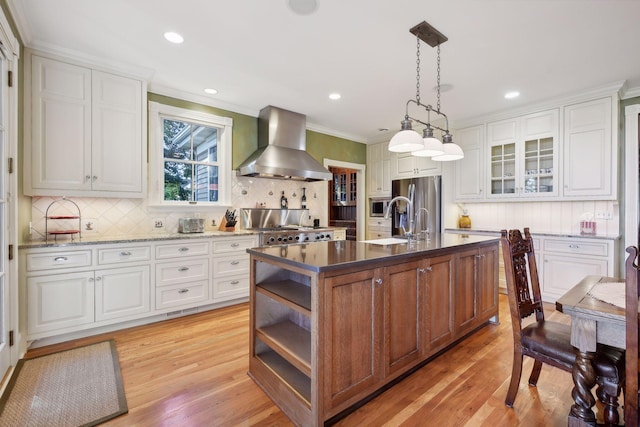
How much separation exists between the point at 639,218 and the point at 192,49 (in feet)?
17.0

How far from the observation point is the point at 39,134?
261 centimetres

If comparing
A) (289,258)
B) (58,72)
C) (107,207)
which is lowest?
(289,258)

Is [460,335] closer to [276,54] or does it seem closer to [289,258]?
[289,258]

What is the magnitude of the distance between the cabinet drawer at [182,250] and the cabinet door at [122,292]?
0.20m

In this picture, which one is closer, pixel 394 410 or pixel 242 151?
pixel 394 410

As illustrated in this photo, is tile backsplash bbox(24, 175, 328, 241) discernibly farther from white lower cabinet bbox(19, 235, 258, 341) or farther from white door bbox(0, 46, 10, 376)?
white door bbox(0, 46, 10, 376)

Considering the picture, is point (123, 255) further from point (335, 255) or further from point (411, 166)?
point (411, 166)

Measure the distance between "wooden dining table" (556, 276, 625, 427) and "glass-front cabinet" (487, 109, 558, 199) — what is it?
3.11 meters

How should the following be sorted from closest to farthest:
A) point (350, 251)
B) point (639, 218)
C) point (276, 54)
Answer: point (350, 251), point (276, 54), point (639, 218)

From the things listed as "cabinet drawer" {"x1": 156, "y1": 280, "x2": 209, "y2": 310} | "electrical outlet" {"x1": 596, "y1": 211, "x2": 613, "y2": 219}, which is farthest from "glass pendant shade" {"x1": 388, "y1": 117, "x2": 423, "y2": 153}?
"electrical outlet" {"x1": 596, "y1": 211, "x2": 613, "y2": 219}

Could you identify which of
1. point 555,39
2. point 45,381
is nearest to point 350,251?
point 45,381

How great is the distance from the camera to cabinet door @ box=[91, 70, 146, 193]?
9.48 ft

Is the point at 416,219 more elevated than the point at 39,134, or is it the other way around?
the point at 39,134

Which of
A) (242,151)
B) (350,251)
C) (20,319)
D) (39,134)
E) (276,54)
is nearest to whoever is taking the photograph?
(350,251)
